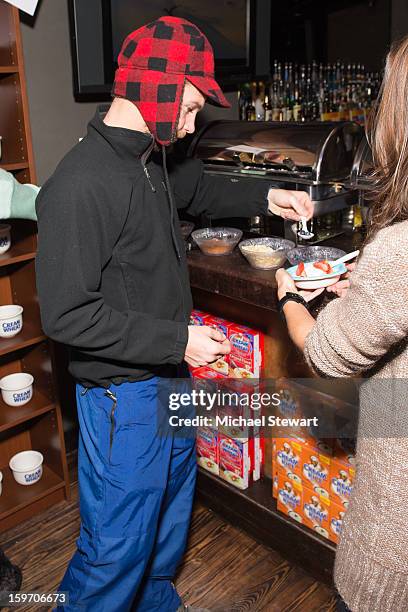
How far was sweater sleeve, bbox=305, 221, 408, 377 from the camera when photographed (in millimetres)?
1047

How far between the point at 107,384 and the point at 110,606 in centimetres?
68

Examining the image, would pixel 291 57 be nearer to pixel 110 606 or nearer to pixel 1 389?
pixel 1 389

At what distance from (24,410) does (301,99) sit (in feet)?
7.04

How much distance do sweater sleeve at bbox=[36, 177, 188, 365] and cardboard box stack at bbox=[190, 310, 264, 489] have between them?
81 cm

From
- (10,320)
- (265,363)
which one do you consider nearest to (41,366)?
(10,320)

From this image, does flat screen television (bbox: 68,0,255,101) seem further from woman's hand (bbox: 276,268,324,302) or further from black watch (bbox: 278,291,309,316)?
black watch (bbox: 278,291,309,316)

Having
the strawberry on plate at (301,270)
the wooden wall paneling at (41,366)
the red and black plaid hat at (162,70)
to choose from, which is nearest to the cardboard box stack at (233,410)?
the strawberry on plate at (301,270)

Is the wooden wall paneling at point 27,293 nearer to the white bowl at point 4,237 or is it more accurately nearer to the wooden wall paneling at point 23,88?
the white bowl at point 4,237

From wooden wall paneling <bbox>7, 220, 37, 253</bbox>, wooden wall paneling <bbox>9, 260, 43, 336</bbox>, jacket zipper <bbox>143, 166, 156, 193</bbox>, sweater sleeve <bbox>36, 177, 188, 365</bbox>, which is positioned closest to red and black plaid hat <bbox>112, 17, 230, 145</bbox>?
jacket zipper <bbox>143, 166, 156, 193</bbox>

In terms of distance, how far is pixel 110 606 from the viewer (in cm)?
190

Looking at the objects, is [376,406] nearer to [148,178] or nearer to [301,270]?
[301,270]

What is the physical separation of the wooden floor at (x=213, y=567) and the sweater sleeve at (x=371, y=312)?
4.82 ft

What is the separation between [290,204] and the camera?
86.4 inches

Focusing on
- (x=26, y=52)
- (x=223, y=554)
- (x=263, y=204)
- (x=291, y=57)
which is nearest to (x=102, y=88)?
(x=26, y=52)
